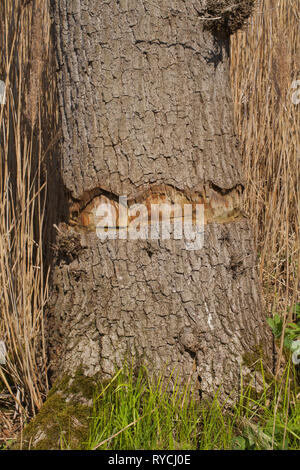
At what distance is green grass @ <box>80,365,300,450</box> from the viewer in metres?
1.07

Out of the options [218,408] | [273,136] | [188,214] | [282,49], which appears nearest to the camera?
[218,408]

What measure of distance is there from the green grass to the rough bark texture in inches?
2.2

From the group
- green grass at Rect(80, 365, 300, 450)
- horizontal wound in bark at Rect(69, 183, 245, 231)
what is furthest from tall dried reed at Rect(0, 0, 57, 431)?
green grass at Rect(80, 365, 300, 450)

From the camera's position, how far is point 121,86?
121cm

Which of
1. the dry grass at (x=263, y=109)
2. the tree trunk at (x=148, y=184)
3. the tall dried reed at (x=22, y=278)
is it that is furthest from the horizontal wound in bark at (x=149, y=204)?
the dry grass at (x=263, y=109)

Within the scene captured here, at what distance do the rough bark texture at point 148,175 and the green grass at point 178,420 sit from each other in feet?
0.19

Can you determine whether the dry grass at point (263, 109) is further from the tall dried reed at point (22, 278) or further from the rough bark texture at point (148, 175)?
the tall dried reed at point (22, 278)

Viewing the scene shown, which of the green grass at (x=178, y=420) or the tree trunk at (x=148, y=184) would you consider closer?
the green grass at (x=178, y=420)

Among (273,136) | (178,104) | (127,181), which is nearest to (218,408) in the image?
(127,181)

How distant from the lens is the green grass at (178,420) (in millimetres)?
1066

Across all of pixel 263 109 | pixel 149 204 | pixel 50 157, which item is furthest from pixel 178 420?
pixel 263 109

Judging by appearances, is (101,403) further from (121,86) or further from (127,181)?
(121,86)

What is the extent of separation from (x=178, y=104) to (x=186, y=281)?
46 cm

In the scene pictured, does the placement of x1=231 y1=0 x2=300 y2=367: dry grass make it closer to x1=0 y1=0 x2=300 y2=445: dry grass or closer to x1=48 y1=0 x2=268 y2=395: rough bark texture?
x1=0 y1=0 x2=300 y2=445: dry grass
